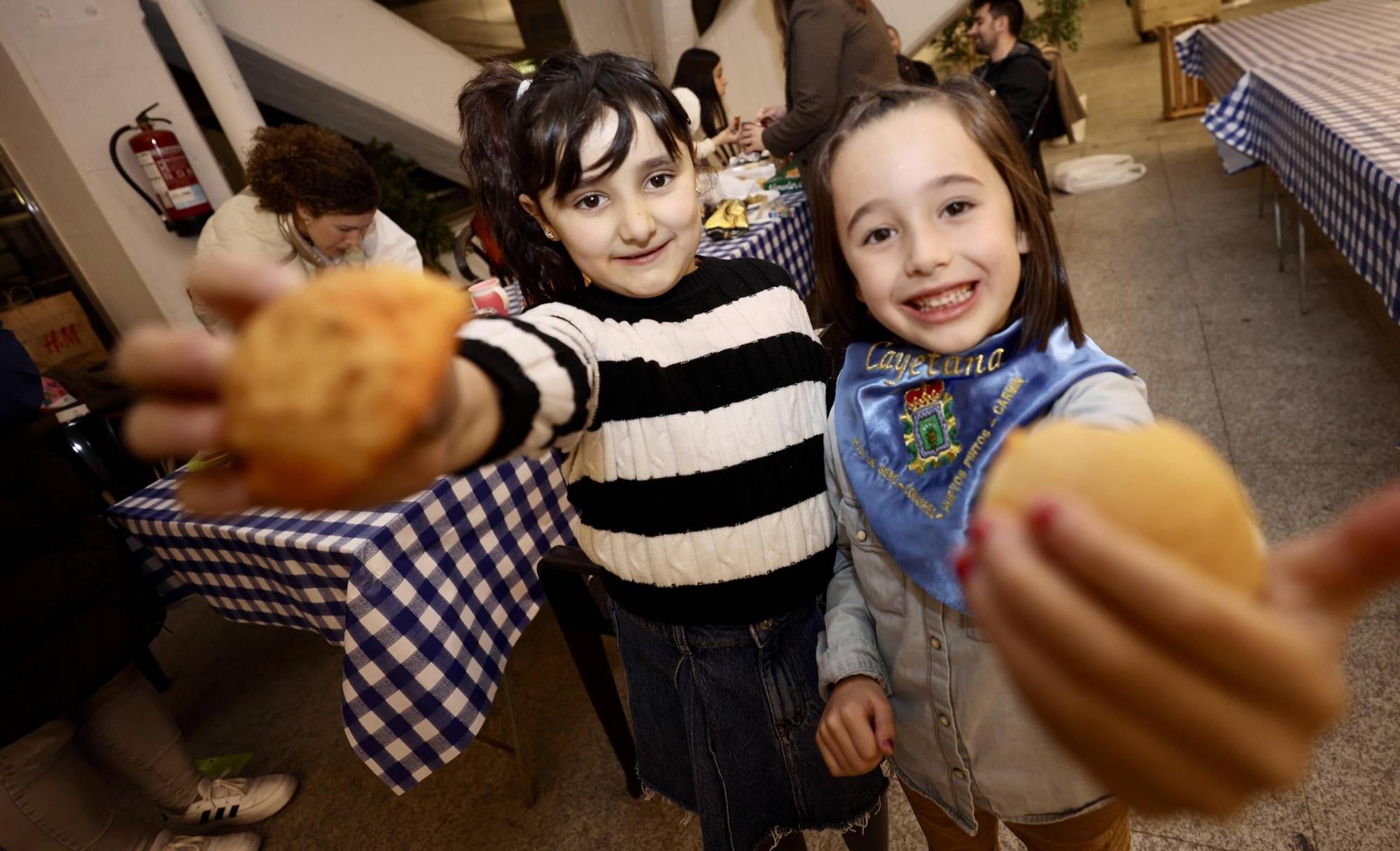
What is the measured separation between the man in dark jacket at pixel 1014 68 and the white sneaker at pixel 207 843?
13.1ft

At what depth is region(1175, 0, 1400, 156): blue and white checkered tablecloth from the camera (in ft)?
9.62

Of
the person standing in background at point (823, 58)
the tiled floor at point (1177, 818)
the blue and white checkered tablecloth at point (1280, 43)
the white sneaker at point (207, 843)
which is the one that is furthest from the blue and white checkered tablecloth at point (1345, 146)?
the white sneaker at point (207, 843)

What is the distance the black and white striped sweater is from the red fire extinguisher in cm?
390

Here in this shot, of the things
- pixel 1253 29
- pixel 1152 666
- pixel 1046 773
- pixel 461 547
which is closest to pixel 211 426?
pixel 1152 666

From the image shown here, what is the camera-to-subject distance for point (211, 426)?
37 centimetres

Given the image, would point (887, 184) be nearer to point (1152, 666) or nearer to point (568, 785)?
point (1152, 666)

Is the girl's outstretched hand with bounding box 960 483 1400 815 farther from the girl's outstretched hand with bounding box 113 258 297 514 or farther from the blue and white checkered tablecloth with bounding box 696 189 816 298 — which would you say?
the blue and white checkered tablecloth with bounding box 696 189 816 298

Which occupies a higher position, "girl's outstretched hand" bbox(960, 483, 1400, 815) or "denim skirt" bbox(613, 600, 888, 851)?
"girl's outstretched hand" bbox(960, 483, 1400, 815)

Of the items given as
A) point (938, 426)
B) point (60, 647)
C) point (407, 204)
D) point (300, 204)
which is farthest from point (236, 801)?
point (407, 204)

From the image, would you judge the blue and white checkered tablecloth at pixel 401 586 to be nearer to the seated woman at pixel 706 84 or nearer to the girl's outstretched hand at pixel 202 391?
the girl's outstretched hand at pixel 202 391

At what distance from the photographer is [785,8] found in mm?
2787

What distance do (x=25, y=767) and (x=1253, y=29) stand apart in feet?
20.5

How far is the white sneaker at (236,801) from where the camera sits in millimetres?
1918

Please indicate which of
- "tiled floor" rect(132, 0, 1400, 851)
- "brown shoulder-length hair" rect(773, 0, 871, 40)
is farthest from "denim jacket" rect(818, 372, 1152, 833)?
"brown shoulder-length hair" rect(773, 0, 871, 40)
